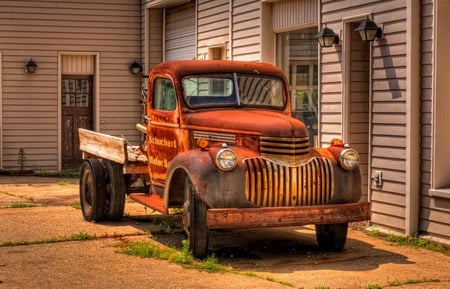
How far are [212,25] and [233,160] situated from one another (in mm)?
8778

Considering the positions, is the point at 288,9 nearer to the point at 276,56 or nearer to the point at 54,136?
the point at 276,56

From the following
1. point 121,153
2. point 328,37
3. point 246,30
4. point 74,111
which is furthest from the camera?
point 74,111

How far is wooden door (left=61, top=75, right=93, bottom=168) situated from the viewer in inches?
856

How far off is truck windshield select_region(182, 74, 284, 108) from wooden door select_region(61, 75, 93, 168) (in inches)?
439

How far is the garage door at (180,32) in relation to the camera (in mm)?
19337

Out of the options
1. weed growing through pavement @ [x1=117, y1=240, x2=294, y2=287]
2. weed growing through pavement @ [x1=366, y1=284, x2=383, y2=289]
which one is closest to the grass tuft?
weed growing through pavement @ [x1=117, y1=240, x2=294, y2=287]

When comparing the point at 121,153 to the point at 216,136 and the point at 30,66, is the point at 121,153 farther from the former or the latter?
the point at 30,66

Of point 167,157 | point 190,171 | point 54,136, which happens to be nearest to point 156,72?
point 167,157

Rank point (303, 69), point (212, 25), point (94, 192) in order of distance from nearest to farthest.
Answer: point (94, 192) < point (303, 69) < point (212, 25)

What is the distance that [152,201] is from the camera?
11.2 meters

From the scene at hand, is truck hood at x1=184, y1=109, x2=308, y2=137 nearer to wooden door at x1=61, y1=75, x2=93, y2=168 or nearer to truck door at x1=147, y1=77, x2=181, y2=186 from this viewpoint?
truck door at x1=147, y1=77, x2=181, y2=186

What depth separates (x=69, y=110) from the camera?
71.5ft

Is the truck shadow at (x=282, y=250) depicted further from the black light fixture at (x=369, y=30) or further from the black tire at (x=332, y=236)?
the black light fixture at (x=369, y=30)

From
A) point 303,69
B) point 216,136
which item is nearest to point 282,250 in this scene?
point 216,136
